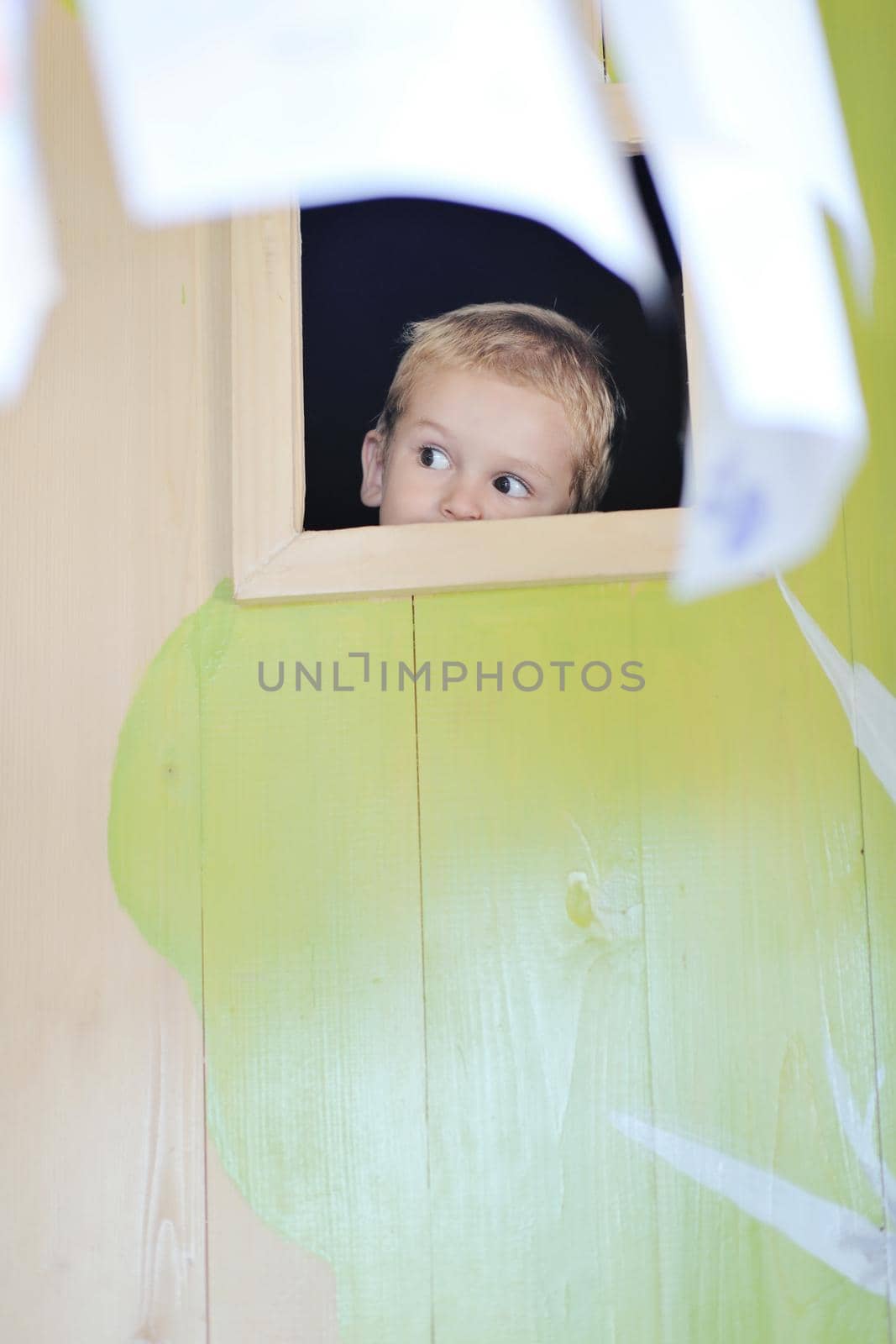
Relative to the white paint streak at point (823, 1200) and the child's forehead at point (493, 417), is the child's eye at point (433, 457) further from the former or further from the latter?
the white paint streak at point (823, 1200)

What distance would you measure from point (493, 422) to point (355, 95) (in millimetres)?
251

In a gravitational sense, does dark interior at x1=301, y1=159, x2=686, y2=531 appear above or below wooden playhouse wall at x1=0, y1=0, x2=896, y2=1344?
above

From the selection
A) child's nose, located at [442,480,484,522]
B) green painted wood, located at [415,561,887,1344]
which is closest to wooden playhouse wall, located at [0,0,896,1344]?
green painted wood, located at [415,561,887,1344]

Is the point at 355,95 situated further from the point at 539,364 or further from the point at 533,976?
the point at 533,976

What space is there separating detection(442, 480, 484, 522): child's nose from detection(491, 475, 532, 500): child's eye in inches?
0.9

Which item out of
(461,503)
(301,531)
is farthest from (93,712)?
(461,503)

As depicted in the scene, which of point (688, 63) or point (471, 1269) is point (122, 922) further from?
point (688, 63)

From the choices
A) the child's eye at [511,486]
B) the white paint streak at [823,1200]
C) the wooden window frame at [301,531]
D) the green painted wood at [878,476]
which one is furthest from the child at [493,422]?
the white paint streak at [823,1200]

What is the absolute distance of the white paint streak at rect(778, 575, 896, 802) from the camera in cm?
77

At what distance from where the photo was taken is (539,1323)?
73 centimetres

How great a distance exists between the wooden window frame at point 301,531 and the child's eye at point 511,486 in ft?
0.49

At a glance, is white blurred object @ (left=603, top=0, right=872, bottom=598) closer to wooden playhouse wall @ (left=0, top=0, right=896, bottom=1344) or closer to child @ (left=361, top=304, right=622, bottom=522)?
wooden playhouse wall @ (left=0, top=0, right=896, bottom=1344)

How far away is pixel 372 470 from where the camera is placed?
1048 millimetres

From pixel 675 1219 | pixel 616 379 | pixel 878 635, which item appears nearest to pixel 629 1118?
pixel 675 1219
